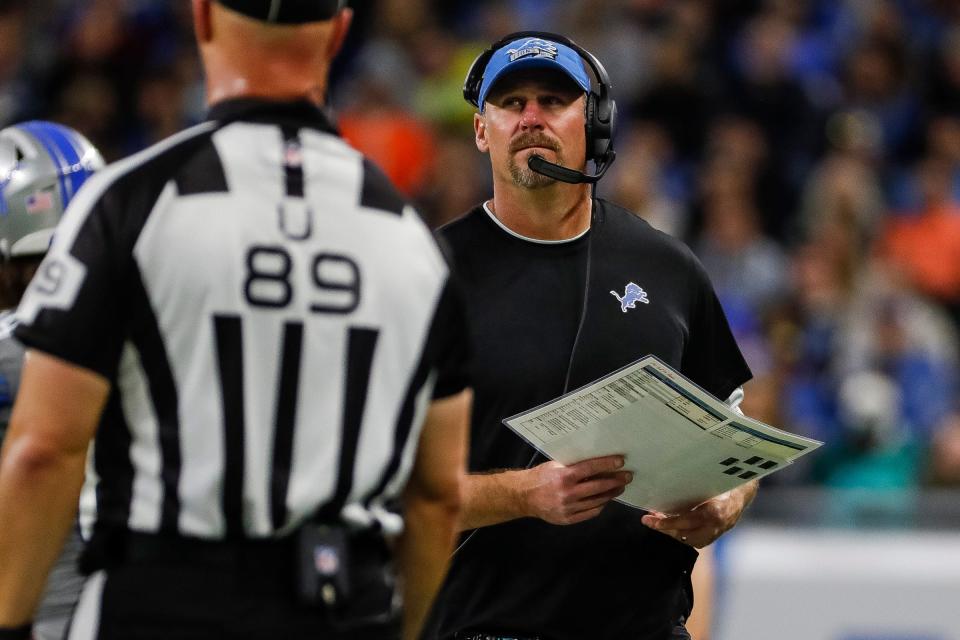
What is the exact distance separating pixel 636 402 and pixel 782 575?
421 centimetres

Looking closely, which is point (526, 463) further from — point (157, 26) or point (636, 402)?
point (157, 26)

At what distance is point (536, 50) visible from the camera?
412 centimetres

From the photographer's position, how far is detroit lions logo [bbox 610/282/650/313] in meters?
4.10

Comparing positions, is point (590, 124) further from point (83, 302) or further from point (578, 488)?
point (83, 302)

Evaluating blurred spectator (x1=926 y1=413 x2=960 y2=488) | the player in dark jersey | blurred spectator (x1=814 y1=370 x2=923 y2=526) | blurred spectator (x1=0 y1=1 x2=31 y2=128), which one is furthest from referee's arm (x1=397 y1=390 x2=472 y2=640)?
blurred spectator (x1=0 y1=1 x2=31 y2=128)

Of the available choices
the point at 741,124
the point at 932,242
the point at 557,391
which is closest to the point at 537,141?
the point at 557,391

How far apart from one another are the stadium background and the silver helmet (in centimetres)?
430

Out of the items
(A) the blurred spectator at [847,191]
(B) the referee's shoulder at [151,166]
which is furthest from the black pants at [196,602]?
(A) the blurred spectator at [847,191]

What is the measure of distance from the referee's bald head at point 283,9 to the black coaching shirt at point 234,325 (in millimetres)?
143

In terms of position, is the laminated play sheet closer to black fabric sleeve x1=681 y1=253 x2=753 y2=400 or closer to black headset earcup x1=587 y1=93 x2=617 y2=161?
black fabric sleeve x1=681 y1=253 x2=753 y2=400

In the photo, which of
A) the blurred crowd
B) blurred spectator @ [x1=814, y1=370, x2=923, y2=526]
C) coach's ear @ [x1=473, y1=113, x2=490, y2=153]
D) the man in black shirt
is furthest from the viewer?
the blurred crowd

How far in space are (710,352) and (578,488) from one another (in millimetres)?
692

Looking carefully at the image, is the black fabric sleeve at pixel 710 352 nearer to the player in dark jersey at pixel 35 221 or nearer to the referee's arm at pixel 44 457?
the player in dark jersey at pixel 35 221

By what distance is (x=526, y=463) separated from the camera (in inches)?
157
